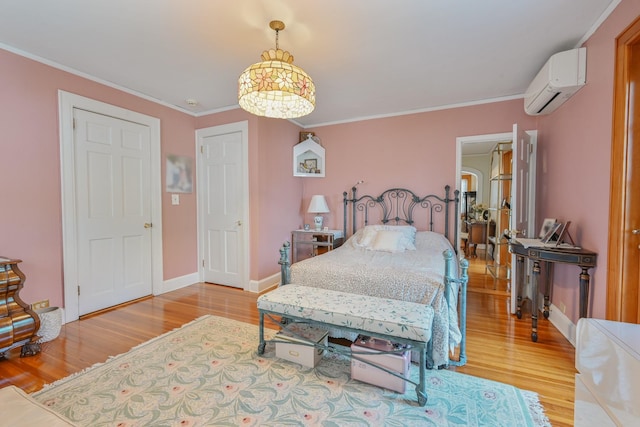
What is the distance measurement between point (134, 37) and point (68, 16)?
38 centimetres

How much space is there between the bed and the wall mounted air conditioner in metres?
1.43

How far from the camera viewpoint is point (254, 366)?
1.97 m

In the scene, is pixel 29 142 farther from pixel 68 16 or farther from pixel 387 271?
pixel 387 271

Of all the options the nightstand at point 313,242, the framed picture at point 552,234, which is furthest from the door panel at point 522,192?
the nightstand at point 313,242

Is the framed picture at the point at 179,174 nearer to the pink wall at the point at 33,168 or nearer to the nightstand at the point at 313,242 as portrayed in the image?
the pink wall at the point at 33,168

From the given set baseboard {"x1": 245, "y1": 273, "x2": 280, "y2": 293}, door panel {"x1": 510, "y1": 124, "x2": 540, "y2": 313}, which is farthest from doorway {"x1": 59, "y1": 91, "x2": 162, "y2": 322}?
door panel {"x1": 510, "y1": 124, "x2": 540, "y2": 313}

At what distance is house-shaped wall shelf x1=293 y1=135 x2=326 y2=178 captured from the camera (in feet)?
14.3

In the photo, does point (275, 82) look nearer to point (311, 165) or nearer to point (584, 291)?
point (584, 291)

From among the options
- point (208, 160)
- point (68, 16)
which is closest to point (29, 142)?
point (68, 16)

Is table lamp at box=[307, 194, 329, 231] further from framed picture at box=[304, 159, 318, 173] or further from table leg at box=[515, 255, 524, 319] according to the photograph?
table leg at box=[515, 255, 524, 319]

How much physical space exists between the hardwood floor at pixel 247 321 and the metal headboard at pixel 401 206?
109 cm

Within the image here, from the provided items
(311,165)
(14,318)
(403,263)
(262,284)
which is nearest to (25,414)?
(14,318)

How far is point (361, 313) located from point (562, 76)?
2.51 meters

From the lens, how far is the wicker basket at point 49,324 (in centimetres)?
224
